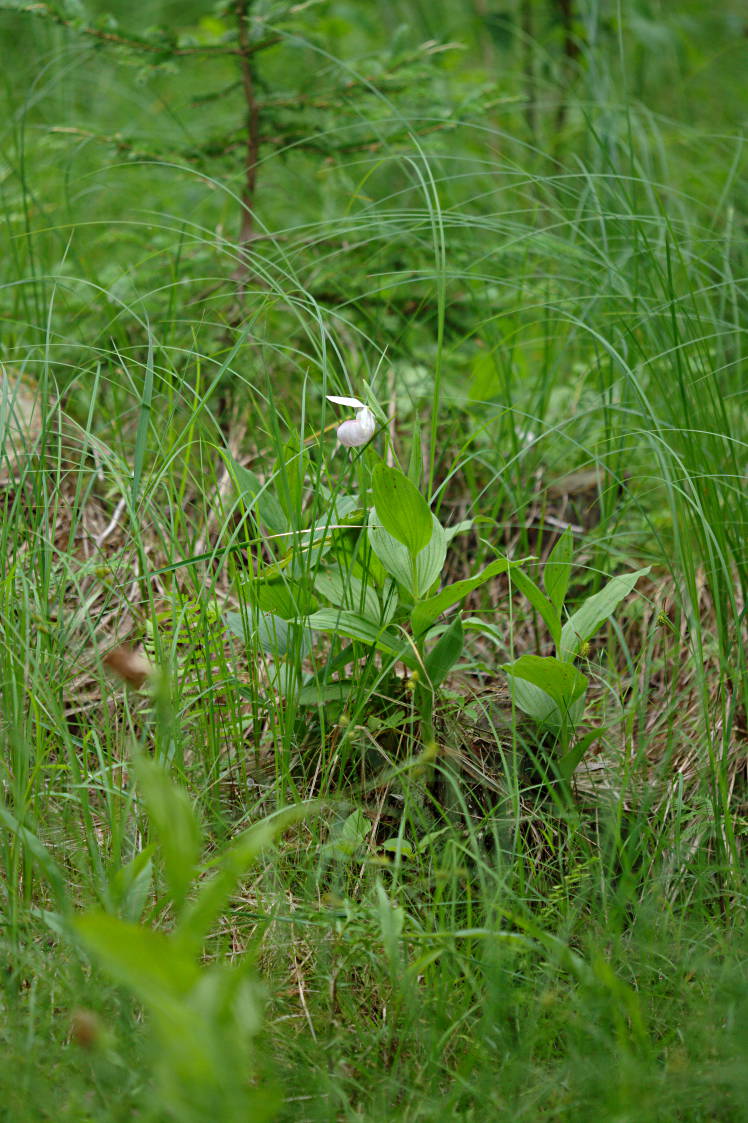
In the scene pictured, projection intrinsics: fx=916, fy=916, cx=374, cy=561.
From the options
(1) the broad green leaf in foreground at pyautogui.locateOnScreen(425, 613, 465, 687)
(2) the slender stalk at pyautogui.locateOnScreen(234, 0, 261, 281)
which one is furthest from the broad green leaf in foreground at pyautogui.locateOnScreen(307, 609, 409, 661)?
(2) the slender stalk at pyautogui.locateOnScreen(234, 0, 261, 281)

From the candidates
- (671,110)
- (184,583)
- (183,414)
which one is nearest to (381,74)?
(183,414)

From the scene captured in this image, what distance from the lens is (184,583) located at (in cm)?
185

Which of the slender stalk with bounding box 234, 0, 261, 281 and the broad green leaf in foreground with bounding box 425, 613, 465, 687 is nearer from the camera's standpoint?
the broad green leaf in foreground with bounding box 425, 613, 465, 687

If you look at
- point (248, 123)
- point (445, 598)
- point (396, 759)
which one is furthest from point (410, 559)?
point (248, 123)

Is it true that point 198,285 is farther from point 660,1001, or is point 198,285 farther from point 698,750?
point 660,1001

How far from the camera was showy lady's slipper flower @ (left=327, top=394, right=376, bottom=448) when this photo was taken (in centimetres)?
140

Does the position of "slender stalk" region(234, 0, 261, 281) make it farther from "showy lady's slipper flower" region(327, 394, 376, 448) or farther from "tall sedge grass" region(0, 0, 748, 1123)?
"showy lady's slipper flower" region(327, 394, 376, 448)

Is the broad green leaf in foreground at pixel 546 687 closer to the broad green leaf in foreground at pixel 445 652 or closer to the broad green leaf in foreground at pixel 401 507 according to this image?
the broad green leaf in foreground at pixel 445 652

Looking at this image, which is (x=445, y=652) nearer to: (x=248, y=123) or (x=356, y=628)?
(x=356, y=628)

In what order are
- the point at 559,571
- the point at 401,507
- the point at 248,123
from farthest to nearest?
the point at 248,123 → the point at 559,571 → the point at 401,507

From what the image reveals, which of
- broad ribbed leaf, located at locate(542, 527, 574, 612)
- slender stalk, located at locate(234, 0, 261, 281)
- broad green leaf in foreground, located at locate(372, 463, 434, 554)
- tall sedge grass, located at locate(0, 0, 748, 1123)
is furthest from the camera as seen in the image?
slender stalk, located at locate(234, 0, 261, 281)

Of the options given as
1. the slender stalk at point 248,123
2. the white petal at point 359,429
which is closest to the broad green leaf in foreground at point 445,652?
the white petal at point 359,429

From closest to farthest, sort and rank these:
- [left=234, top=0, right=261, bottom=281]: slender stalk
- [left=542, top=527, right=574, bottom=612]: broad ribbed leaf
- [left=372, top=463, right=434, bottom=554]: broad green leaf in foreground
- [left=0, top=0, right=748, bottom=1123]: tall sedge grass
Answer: [left=0, top=0, right=748, bottom=1123]: tall sedge grass, [left=372, top=463, right=434, bottom=554]: broad green leaf in foreground, [left=542, top=527, right=574, bottom=612]: broad ribbed leaf, [left=234, top=0, right=261, bottom=281]: slender stalk

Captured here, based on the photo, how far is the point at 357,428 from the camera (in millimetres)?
1410
